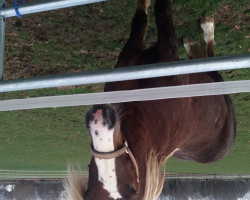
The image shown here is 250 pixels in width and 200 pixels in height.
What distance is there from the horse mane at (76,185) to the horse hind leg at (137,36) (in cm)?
96

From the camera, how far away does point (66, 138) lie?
17.9ft

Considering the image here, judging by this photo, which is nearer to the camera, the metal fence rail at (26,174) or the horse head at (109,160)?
the horse head at (109,160)

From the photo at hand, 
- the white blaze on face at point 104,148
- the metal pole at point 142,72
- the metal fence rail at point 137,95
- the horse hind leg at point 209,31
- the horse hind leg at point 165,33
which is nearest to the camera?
the metal pole at point 142,72

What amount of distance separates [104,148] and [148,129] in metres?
0.45

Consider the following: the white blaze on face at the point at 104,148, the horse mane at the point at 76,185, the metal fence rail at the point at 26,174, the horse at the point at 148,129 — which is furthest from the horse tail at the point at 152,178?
the metal fence rail at the point at 26,174

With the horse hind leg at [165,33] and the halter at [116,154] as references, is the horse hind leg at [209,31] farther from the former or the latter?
the halter at [116,154]

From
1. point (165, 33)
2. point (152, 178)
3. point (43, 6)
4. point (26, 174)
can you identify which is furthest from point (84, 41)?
point (26, 174)

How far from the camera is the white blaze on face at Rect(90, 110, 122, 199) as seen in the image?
1.59 metres

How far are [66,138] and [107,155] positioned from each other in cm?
396

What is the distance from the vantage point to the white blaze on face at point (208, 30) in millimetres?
3000

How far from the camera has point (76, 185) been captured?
192 centimetres

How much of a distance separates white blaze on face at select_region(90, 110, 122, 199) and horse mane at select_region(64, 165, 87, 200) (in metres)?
0.26

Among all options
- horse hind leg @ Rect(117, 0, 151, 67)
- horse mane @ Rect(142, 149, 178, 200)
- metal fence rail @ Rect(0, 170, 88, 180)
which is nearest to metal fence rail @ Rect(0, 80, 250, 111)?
horse mane @ Rect(142, 149, 178, 200)

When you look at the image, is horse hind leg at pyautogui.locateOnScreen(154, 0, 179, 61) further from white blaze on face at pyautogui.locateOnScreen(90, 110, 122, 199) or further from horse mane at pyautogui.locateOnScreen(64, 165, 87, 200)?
horse mane at pyautogui.locateOnScreen(64, 165, 87, 200)
